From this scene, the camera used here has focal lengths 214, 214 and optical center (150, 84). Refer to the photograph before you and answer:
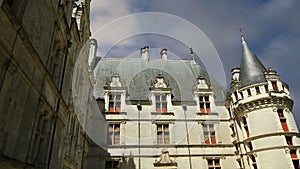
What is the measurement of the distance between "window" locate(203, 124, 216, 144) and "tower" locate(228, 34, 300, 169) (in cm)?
150

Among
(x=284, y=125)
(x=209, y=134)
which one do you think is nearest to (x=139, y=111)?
(x=209, y=134)

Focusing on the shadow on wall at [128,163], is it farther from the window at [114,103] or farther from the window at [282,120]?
the window at [282,120]

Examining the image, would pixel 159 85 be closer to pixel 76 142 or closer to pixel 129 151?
pixel 129 151

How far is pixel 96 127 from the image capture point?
619 inches

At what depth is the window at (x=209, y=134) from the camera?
53.0 ft

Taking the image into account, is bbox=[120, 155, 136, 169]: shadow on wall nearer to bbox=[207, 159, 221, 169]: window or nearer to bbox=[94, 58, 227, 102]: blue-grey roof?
bbox=[94, 58, 227, 102]: blue-grey roof

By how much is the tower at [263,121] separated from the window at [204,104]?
1.88 meters

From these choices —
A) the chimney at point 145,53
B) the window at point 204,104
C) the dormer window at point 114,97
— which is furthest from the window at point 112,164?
the chimney at point 145,53

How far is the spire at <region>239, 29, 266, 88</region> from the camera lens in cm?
1590

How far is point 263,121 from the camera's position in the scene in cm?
1429

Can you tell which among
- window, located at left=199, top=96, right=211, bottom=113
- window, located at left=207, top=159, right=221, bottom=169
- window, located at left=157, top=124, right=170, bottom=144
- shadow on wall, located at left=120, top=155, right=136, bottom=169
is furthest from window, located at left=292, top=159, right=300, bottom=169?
shadow on wall, located at left=120, top=155, right=136, bottom=169

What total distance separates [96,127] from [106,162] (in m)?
2.57

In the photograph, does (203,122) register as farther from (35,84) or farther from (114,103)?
(35,84)

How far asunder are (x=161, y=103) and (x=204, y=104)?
3513 millimetres
